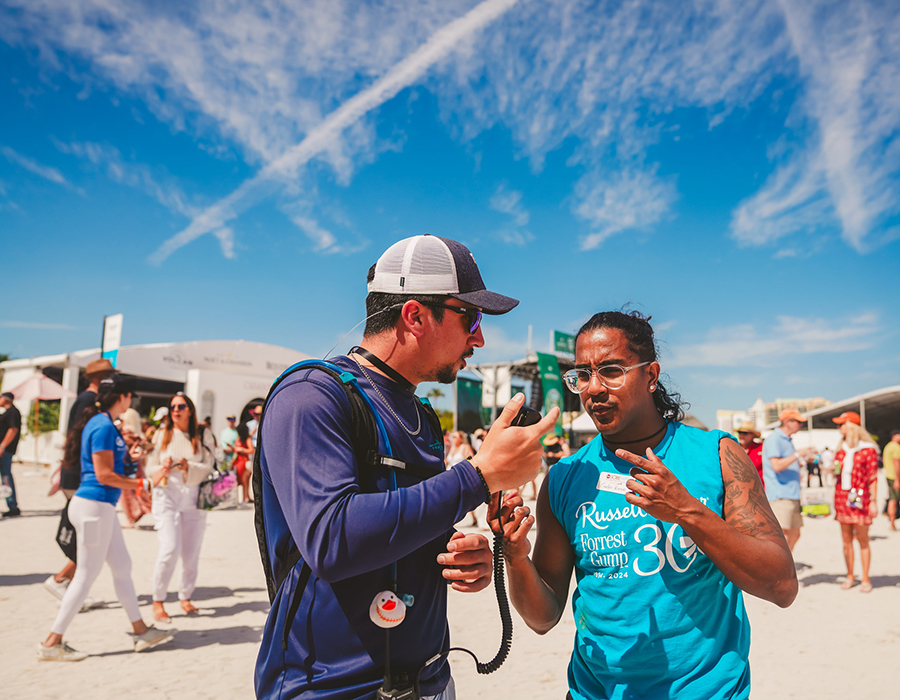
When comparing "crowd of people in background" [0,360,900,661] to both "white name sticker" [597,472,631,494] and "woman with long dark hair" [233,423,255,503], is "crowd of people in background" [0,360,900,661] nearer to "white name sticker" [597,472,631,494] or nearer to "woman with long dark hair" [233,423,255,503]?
"white name sticker" [597,472,631,494]

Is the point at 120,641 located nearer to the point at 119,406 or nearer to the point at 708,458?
the point at 119,406

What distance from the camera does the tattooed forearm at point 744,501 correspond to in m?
2.06

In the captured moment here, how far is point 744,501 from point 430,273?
1358 mm

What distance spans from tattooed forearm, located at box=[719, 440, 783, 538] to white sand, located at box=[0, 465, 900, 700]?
3063mm

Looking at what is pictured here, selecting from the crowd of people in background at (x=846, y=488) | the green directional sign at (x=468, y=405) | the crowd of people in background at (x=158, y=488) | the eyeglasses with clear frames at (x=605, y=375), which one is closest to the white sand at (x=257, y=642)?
the crowd of people in background at (x=158, y=488)

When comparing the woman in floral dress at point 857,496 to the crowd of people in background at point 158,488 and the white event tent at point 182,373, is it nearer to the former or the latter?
the crowd of people in background at point 158,488

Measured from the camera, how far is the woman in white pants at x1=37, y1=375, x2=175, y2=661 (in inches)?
195

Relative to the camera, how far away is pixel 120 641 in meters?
5.46

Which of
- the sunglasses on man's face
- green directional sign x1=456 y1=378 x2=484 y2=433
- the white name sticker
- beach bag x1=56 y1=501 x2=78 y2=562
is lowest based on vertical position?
beach bag x1=56 y1=501 x2=78 y2=562

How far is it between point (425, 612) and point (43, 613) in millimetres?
6540

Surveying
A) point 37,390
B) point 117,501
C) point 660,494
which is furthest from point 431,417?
point 37,390

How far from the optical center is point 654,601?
2.06 meters

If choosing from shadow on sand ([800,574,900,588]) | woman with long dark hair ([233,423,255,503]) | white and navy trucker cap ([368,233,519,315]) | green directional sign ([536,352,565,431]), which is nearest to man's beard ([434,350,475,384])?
white and navy trucker cap ([368,233,519,315])

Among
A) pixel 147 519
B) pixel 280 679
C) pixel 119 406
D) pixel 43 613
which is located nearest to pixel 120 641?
pixel 43 613
